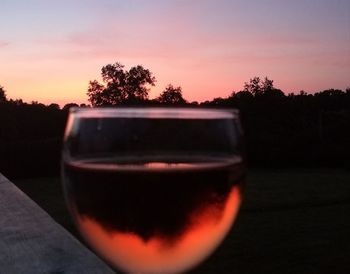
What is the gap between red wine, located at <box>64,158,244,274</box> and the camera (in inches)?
26.0

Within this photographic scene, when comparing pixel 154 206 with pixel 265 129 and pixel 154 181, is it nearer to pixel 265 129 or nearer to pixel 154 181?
pixel 154 181

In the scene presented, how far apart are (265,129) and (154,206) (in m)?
18.9

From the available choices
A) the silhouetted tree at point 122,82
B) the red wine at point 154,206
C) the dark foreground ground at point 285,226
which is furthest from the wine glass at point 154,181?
the silhouetted tree at point 122,82

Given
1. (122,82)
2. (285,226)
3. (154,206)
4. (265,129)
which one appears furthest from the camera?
(122,82)

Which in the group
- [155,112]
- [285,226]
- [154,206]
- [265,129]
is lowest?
[285,226]

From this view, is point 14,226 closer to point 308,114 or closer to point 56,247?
point 56,247

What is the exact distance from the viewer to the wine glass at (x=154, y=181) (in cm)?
66

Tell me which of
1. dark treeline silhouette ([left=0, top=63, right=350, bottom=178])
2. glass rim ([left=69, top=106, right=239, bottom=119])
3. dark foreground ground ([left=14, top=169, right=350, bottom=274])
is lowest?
dark foreground ground ([left=14, top=169, right=350, bottom=274])

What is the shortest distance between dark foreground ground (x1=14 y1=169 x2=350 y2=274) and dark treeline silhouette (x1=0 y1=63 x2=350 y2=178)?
4.11ft

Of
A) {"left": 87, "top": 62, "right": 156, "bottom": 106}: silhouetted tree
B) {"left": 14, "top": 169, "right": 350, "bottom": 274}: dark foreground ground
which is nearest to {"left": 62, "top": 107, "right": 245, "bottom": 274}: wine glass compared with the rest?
{"left": 14, "top": 169, "right": 350, "bottom": 274}: dark foreground ground

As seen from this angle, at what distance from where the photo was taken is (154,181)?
2.16 ft

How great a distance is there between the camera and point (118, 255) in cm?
70

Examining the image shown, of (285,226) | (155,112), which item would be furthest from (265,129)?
(155,112)

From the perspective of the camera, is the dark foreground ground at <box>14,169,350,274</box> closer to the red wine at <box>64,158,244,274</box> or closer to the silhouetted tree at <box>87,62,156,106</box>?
the red wine at <box>64,158,244,274</box>
